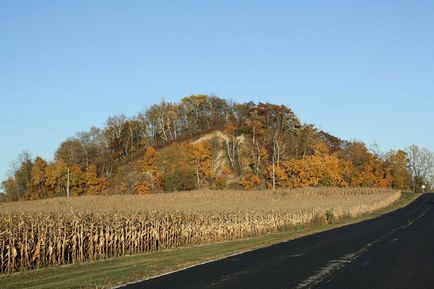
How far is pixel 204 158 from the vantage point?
109688 mm

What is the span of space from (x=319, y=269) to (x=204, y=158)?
93823mm

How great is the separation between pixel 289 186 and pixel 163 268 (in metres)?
88.7

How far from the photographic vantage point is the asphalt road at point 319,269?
1345cm

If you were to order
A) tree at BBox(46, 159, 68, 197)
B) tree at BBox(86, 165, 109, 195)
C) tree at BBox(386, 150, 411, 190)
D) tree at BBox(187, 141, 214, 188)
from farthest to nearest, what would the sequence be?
tree at BBox(386, 150, 411, 190), tree at BBox(46, 159, 68, 197), tree at BBox(86, 165, 109, 195), tree at BBox(187, 141, 214, 188)

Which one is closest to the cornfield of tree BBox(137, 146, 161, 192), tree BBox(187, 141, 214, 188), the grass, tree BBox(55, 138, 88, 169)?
the grass

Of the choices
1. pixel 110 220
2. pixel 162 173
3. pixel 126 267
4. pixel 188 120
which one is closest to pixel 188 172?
pixel 162 173

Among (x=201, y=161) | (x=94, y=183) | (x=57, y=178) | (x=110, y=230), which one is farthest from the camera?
(x=57, y=178)

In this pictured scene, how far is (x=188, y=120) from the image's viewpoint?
146000 millimetres

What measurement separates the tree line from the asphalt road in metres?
81.0

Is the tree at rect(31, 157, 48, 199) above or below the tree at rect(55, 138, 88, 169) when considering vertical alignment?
below

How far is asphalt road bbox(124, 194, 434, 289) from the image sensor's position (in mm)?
13445

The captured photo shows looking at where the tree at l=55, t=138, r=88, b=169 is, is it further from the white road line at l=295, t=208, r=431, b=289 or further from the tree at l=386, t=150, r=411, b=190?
the white road line at l=295, t=208, r=431, b=289

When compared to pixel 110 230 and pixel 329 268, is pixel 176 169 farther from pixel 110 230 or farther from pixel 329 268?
pixel 329 268

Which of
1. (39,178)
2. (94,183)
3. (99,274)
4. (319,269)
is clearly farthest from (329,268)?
(39,178)
